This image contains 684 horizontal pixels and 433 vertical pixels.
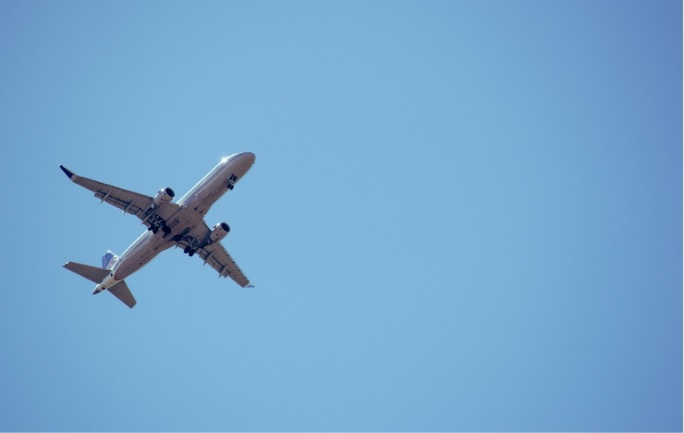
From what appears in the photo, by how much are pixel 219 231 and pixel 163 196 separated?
7.36m

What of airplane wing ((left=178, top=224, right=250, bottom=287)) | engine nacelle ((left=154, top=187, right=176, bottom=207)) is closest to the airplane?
engine nacelle ((left=154, top=187, right=176, bottom=207))

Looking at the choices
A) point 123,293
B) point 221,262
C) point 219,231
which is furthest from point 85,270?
point 219,231

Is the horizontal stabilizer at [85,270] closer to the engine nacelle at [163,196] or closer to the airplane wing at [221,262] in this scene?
the airplane wing at [221,262]

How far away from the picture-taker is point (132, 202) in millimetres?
66250

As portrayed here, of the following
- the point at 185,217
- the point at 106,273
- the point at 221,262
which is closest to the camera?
the point at 185,217

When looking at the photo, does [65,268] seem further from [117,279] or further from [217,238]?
[217,238]

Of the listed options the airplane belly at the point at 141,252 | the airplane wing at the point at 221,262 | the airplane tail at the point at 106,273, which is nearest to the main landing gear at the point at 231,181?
the airplane belly at the point at 141,252

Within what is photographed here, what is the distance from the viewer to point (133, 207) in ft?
218

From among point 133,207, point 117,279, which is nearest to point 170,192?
point 133,207

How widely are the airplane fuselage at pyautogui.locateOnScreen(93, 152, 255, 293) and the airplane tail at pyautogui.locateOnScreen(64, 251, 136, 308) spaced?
98 centimetres

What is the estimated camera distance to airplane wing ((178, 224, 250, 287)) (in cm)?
7456

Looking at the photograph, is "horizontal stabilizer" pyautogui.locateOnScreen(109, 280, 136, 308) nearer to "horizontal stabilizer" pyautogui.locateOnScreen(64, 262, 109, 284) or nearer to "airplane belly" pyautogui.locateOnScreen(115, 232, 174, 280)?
"horizontal stabilizer" pyautogui.locateOnScreen(64, 262, 109, 284)

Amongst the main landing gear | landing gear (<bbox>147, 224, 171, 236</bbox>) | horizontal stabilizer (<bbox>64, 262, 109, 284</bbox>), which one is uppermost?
the main landing gear

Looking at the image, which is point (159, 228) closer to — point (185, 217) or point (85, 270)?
point (185, 217)
